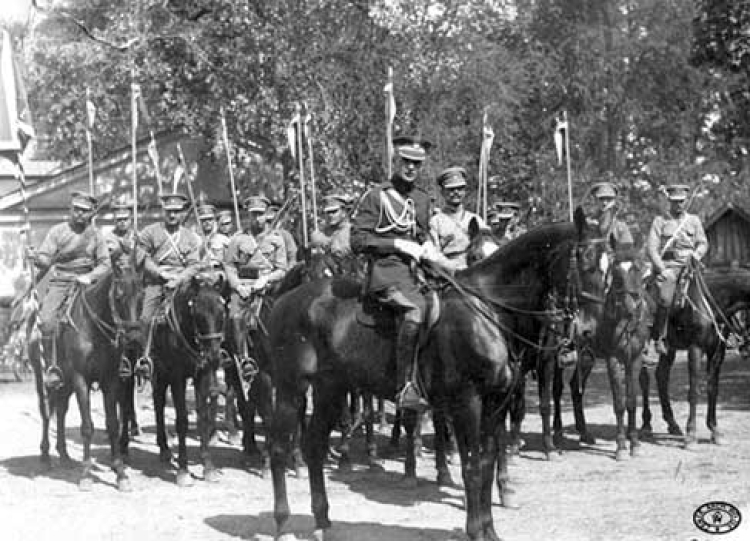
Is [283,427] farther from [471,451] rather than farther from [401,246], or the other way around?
[401,246]

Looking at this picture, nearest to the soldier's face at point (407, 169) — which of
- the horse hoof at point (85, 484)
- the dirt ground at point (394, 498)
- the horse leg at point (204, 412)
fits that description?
the dirt ground at point (394, 498)

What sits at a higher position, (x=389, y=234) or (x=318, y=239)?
(x=389, y=234)

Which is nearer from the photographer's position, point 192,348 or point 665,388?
point 192,348

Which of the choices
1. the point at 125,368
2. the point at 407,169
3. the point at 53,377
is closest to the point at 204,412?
the point at 125,368

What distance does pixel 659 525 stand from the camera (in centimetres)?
913

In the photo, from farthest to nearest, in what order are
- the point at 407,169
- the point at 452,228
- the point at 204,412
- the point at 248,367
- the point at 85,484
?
the point at 248,367 → the point at 204,412 → the point at 85,484 → the point at 452,228 → the point at 407,169

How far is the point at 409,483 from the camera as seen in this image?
11.7 metres

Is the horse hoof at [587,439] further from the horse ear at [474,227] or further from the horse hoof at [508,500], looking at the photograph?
the horse ear at [474,227]

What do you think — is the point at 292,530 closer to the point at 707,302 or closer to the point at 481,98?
the point at 707,302

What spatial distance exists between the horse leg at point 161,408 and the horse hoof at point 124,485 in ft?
4.41

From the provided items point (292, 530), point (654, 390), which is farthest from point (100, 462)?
point (654, 390)

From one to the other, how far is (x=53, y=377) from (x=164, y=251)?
6.72ft

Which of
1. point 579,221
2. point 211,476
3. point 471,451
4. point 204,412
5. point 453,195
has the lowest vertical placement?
point 211,476

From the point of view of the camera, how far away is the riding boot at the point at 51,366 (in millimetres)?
12391
